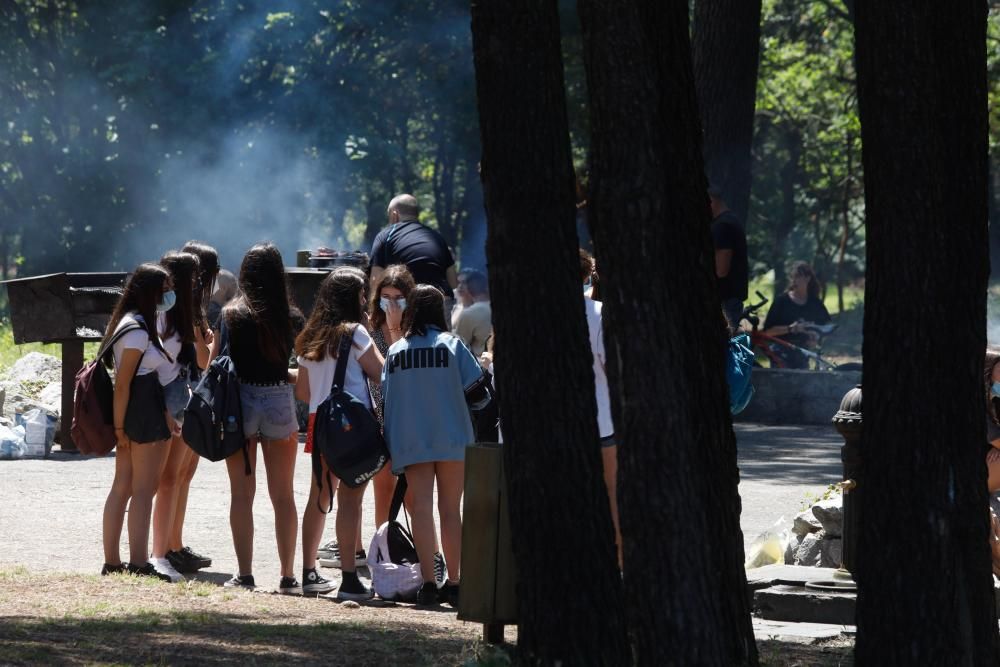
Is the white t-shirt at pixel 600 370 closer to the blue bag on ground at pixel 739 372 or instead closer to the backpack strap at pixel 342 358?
the backpack strap at pixel 342 358

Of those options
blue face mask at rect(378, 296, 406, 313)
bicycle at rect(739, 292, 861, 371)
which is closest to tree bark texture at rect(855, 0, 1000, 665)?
blue face mask at rect(378, 296, 406, 313)

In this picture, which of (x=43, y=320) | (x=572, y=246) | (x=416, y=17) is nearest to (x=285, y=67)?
(x=416, y=17)

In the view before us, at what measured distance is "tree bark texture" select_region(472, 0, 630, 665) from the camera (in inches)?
184

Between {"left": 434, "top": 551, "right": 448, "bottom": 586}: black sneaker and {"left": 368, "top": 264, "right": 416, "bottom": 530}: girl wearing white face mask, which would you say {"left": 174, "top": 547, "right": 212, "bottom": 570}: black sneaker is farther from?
{"left": 434, "top": 551, "right": 448, "bottom": 586}: black sneaker

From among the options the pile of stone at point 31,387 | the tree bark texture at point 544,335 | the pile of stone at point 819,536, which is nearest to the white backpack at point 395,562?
the pile of stone at point 819,536

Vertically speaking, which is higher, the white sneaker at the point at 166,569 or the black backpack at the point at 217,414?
the black backpack at the point at 217,414

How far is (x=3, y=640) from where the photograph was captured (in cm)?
565

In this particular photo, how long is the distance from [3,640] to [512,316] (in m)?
2.28

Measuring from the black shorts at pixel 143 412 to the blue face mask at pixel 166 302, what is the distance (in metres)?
0.31

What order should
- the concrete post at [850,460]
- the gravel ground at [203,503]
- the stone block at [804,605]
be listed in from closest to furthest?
the concrete post at [850,460]
the stone block at [804,605]
the gravel ground at [203,503]

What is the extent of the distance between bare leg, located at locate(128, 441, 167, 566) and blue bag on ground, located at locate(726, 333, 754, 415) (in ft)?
9.26

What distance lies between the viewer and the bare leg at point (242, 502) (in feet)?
24.2

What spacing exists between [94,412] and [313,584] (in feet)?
4.21

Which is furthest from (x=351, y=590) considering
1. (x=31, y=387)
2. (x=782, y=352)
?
(x=782, y=352)
